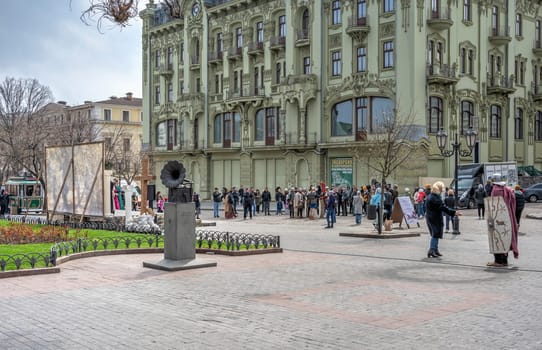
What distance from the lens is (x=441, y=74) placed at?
138 feet

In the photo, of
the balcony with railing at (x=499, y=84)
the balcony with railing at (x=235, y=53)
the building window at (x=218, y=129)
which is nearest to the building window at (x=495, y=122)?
the balcony with railing at (x=499, y=84)

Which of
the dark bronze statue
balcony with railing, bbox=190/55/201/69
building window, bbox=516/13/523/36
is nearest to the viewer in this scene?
the dark bronze statue

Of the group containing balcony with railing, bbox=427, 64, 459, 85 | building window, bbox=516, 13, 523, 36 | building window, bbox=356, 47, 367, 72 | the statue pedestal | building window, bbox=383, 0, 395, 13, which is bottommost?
the statue pedestal

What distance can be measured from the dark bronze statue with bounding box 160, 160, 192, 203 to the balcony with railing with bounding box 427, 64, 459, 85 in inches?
1203

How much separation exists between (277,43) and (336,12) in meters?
5.94

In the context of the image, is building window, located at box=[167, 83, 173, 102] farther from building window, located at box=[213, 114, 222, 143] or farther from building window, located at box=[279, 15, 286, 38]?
building window, located at box=[279, 15, 286, 38]

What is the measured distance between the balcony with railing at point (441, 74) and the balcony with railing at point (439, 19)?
246 centimetres

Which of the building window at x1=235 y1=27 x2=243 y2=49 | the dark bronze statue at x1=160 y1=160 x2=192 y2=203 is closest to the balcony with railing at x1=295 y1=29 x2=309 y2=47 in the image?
the building window at x1=235 y1=27 x2=243 y2=49

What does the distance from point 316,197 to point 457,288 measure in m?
22.5

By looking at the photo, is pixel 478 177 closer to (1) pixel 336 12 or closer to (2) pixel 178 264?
(1) pixel 336 12

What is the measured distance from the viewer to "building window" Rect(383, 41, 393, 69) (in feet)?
139

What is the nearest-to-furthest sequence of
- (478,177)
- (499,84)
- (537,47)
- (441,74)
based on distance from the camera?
(478,177) < (441,74) < (499,84) < (537,47)

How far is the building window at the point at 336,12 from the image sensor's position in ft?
→ 148

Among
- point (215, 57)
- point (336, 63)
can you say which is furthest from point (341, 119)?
point (215, 57)
